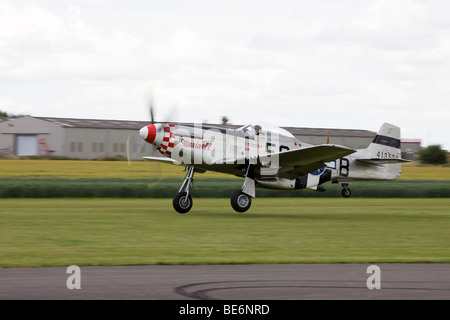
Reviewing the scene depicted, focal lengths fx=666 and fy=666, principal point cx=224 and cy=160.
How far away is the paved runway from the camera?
26.4ft

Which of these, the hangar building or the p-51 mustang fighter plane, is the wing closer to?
the p-51 mustang fighter plane

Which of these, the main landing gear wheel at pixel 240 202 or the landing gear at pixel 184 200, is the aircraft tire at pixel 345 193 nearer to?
the main landing gear wheel at pixel 240 202

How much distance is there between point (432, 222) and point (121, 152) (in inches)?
2082

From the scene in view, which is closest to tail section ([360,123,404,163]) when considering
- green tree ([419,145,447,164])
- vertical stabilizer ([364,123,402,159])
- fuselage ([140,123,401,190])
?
vertical stabilizer ([364,123,402,159])

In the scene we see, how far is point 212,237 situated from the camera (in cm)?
1491

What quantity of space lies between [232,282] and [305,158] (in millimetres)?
12048

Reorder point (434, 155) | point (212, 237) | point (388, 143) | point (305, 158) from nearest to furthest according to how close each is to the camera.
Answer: point (212, 237) < point (305, 158) < point (388, 143) < point (434, 155)

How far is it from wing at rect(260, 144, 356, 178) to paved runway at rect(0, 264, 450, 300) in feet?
29.1

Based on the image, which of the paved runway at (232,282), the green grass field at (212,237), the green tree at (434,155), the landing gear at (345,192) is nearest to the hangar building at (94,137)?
the green tree at (434,155)

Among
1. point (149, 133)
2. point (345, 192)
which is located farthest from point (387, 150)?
point (149, 133)

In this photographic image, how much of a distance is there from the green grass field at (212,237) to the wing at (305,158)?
60.0 inches

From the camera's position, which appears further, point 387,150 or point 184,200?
point 387,150

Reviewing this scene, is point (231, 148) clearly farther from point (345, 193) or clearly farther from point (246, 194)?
point (345, 193)
